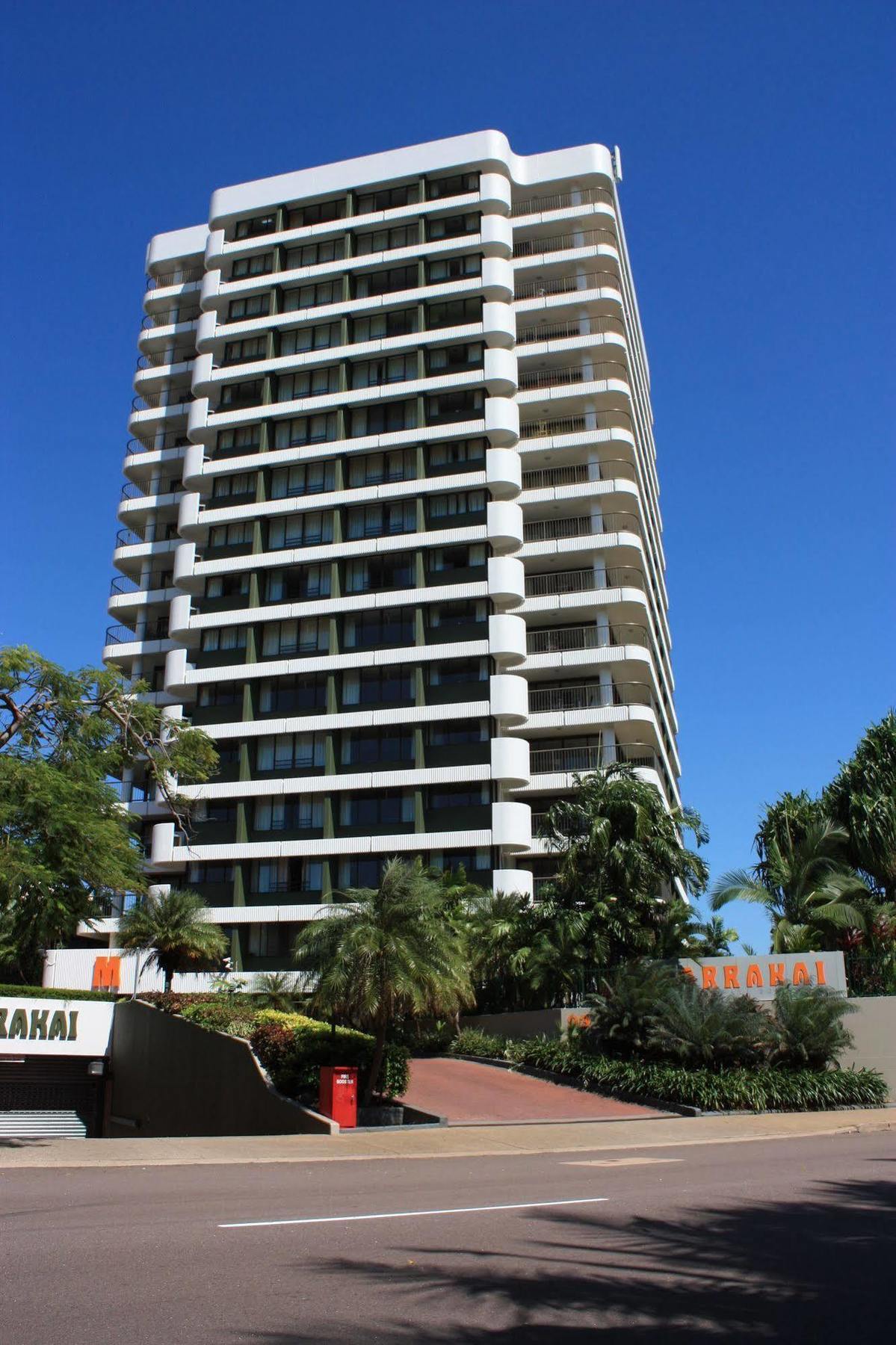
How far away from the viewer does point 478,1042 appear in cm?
3469

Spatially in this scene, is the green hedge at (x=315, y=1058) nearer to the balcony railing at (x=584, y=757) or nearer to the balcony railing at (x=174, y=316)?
the balcony railing at (x=584, y=757)

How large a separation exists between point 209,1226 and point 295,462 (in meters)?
51.3

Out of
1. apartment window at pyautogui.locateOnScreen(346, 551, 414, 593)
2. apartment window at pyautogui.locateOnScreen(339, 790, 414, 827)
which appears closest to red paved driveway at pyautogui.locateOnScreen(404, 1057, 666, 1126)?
apartment window at pyautogui.locateOnScreen(339, 790, 414, 827)

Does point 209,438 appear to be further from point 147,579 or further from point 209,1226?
point 209,1226

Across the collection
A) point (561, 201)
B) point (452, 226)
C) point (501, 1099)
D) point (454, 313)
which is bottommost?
point (501, 1099)

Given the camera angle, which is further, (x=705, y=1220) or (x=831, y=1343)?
(x=705, y=1220)

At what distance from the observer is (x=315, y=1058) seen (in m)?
25.5

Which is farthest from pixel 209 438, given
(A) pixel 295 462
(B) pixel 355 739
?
(B) pixel 355 739

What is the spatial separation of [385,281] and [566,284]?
32.4 ft

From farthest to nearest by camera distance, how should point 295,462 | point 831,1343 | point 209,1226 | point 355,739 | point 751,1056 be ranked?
1. point 295,462
2. point 355,739
3. point 751,1056
4. point 209,1226
5. point 831,1343

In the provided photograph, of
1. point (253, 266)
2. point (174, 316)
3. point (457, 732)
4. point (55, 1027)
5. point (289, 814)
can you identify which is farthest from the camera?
point (174, 316)

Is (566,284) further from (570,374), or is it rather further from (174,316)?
(174,316)

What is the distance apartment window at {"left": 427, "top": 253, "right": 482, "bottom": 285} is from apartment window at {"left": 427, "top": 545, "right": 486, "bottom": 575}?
15.2m

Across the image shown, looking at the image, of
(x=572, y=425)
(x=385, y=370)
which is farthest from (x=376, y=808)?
(x=572, y=425)
